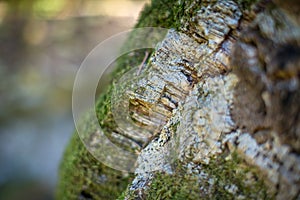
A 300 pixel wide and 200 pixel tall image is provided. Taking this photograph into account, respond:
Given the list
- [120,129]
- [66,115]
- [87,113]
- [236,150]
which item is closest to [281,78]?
[236,150]

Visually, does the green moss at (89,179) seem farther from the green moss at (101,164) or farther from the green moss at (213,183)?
the green moss at (213,183)

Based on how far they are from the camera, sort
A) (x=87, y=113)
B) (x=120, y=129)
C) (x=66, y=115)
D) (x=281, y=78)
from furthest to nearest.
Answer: (x=66, y=115), (x=87, y=113), (x=120, y=129), (x=281, y=78)

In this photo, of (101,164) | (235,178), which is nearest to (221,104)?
(235,178)

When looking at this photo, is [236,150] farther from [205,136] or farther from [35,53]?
[35,53]

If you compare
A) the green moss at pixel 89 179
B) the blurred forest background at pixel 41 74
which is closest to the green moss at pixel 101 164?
the green moss at pixel 89 179

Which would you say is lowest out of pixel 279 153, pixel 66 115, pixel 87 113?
pixel 66 115

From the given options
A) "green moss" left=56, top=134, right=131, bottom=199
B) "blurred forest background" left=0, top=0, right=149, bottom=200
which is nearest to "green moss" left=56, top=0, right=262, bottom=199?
"green moss" left=56, top=134, right=131, bottom=199

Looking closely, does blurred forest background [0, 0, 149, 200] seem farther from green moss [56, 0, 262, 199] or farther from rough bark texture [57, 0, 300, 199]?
rough bark texture [57, 0, 300, 199]
